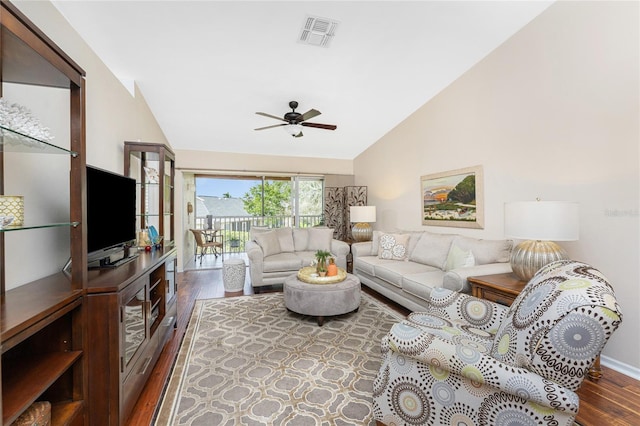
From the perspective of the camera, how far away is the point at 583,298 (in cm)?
107

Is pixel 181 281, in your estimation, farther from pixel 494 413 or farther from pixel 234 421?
pixel 494 413

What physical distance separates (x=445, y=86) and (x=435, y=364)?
3611mm

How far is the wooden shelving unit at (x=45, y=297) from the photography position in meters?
1.11

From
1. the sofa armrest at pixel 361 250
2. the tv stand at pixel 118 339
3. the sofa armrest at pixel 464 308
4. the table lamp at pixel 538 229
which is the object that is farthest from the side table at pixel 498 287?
the tv stand at pixel 118 339

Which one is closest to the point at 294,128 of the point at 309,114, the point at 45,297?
the point at 309,114

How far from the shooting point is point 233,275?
4094 mm

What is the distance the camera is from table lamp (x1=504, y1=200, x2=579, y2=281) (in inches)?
81.3

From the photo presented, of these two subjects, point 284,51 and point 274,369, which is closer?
point 274,369

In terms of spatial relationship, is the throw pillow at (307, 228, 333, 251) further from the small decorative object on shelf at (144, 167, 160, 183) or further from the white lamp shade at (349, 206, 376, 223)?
the small decorative object on shelf at (144, 167, 160, 183)

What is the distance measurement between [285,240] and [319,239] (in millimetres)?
602

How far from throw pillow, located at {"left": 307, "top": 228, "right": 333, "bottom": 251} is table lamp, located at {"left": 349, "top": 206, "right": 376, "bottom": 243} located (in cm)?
60

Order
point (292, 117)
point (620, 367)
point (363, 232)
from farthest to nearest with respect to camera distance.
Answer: point (363, 232)
point (292, 117)
point (620, 367)

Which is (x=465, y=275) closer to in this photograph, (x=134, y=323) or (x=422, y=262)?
(x=422, y=262)

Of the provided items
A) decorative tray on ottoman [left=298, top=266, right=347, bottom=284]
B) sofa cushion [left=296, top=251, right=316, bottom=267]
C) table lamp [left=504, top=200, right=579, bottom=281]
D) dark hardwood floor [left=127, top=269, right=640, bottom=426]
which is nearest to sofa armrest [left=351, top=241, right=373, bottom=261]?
sofa cushion [left=296, top=251, right=316, bottom=267]
